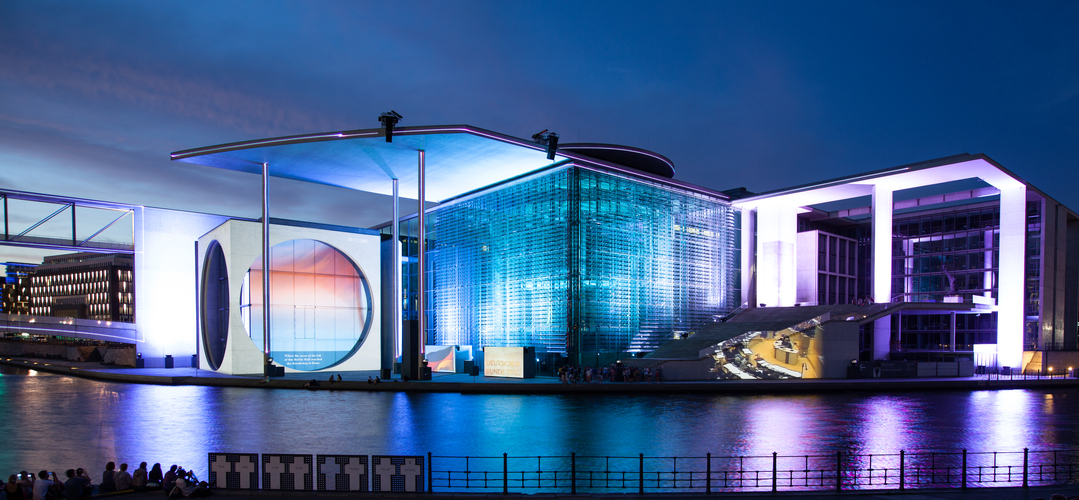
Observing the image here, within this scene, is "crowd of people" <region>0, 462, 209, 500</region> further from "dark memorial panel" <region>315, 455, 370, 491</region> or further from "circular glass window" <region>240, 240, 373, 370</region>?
"circular glass window" <region>240, 240, 373, 370</region>

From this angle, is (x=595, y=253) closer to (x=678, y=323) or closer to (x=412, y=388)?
(x=678, y=323)

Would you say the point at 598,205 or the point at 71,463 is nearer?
the point at 71,463

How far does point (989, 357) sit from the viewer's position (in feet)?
→ 133

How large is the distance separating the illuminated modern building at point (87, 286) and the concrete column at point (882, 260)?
98235 mm

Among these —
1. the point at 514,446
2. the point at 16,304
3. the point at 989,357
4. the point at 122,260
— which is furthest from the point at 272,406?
the point at 16,304

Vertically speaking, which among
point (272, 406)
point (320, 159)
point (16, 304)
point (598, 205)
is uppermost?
point (320, 159)

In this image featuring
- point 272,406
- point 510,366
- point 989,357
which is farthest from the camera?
point 989,357

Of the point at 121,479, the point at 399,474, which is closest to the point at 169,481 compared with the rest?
the point at 121,479

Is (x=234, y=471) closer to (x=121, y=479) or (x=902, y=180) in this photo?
(x=121, y=479)

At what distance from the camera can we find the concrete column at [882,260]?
4044 centimetres

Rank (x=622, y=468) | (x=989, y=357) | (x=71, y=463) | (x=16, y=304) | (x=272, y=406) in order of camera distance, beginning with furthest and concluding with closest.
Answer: (x=16, y=304) < (x=989, y=357) < (x=272, y=406) < (x=71, y=463) < (x=622, y=468)

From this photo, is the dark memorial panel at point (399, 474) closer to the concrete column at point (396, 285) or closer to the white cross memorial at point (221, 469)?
the white cross memorial at point (221, 469)

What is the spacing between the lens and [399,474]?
10.3 metres

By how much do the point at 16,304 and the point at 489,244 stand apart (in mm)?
137179
